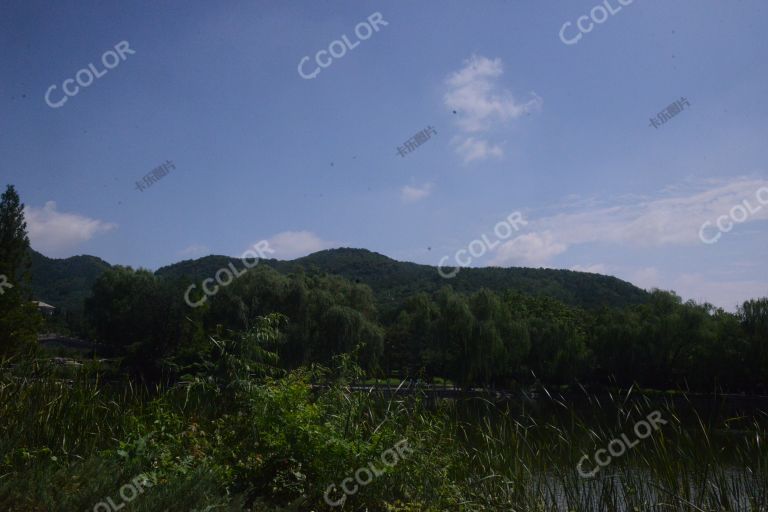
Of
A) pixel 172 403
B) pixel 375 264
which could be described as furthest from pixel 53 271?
pixel 172 403

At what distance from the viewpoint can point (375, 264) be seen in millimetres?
65812

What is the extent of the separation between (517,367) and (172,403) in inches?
1023

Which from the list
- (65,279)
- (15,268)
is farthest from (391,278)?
(15,268)

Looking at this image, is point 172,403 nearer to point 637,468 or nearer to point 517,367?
point 637,468

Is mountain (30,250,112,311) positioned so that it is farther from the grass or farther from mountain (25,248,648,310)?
the grass

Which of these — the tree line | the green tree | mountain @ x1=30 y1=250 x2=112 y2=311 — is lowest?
the tree line
